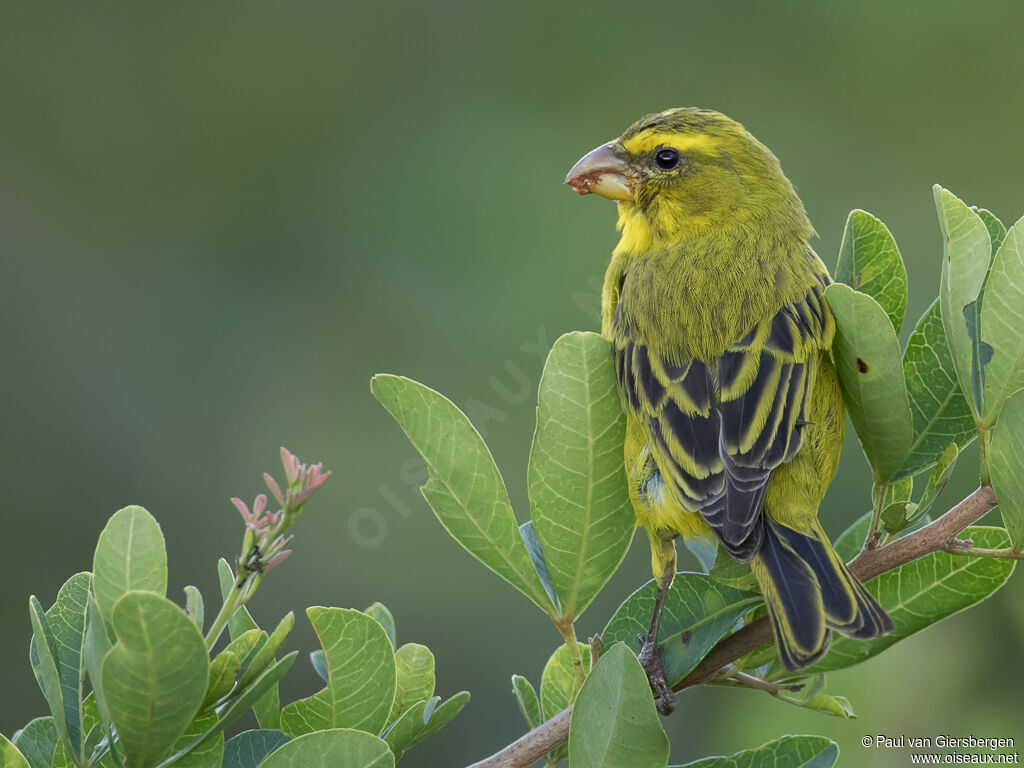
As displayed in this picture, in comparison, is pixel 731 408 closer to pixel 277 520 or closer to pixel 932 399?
pixel 932 399

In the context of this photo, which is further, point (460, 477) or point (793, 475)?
point (793, 475)

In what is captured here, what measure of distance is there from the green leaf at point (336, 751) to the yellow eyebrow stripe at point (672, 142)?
2358mm

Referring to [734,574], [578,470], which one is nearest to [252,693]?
[578,470]

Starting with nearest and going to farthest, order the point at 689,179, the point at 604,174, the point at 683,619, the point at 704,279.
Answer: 1. the point at 683,619
2. the point at 704,279
3. the point at 689,179
4. the point at 604,174

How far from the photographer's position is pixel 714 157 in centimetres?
350

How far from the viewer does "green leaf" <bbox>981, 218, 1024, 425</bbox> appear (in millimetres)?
1895

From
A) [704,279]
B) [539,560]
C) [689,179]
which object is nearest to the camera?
[539,560]

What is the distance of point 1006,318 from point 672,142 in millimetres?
1773

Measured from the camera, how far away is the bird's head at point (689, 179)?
3404 mm

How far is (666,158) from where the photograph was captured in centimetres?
355

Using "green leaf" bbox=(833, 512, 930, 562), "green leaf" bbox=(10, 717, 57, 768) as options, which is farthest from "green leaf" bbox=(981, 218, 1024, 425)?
"green leaf" bbox=(10, 717, 57, 768)

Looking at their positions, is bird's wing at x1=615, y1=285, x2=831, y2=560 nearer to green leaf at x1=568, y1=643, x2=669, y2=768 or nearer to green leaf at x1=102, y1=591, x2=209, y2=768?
green leaf at x1=568, y1=643, x2=669, y2=768

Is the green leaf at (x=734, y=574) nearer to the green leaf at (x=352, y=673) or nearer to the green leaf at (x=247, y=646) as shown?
the green leaf at (x=352, y=673)

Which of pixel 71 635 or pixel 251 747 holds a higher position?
pixel 71 635
